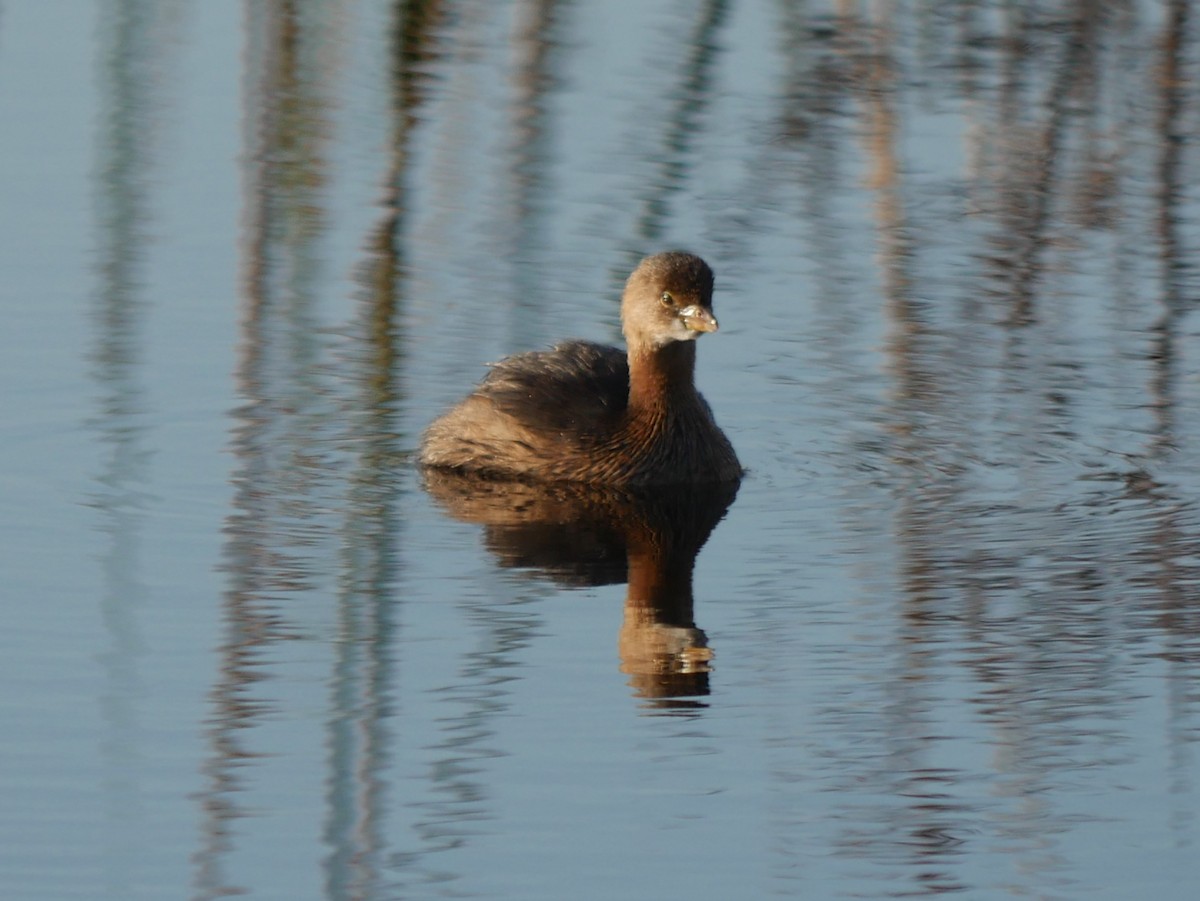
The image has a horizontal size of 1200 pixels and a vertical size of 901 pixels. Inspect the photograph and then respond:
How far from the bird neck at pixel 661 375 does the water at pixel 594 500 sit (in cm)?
39

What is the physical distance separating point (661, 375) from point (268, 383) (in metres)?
1.60

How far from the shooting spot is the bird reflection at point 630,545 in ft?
23.8

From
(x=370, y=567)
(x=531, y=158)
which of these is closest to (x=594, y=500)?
(x=370, y=567)

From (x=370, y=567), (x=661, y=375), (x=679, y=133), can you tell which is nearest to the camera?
(x=370, y=567)

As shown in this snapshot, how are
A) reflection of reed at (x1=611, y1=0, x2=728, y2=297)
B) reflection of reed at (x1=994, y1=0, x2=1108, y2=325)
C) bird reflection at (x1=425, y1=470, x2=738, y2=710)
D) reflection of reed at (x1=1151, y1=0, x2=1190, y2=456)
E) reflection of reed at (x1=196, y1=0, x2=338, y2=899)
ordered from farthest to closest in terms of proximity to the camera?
reflection of reed at (x1=611, y1=0, x2=728, y2=297), reflection of reed at (x1=994, y1=0, x2=1108, y2=325), reflection of reed at (x1=1151, y1=0, x2=1190, y2=456), bird reflection at (x1=425, y1=470, x2=738, y2=710), reflection of reed at (x1=196, y1=0, x2=338, y2=899)

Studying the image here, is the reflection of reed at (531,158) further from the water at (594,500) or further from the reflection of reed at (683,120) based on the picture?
the reflection of reed at (683,120)

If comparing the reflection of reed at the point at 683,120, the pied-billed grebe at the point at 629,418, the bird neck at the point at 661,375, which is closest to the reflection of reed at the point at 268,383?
the pied-billed grebe at the point at 629,418

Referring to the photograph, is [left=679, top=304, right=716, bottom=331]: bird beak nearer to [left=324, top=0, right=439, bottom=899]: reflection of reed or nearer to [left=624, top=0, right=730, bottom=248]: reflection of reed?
[left=324, top=0, right=439, bottom=899]: reflection of reed

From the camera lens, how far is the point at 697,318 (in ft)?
31.1

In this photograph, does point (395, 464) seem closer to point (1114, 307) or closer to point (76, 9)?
point (1114, 307)

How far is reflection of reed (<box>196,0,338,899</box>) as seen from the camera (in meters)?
6.58

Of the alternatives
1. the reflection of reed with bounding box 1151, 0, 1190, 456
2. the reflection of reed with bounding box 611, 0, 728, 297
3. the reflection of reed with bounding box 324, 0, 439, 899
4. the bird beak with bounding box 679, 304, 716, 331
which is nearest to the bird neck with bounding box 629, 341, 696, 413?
the bird beak with bounding box 679, 304, 716, 331

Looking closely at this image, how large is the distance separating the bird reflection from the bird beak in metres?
0.60

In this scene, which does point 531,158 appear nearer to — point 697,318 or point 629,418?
point 629,418
